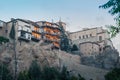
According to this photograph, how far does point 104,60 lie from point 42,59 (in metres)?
20.3

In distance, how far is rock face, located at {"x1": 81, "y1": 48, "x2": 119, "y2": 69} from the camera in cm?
7062

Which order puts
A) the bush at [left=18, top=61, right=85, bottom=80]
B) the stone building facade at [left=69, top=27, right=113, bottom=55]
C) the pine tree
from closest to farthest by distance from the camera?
the bush at [left=18, top=61, right=85, bottom=80] < the stone building facade at [left=69, top=27, right=113, bottom=55] < the pine tree

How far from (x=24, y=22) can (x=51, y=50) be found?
12.2 metres

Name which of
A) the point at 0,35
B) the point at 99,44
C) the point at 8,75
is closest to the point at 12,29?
the point at 0,35

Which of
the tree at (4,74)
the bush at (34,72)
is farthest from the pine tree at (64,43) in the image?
the tree at (4,74)

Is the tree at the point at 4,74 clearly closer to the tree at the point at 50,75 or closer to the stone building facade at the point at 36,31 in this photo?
the tree at the point at 50,75

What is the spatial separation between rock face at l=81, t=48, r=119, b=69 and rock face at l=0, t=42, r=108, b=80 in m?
6.01

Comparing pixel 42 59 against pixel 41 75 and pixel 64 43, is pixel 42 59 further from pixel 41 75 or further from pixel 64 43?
pixel 64 43

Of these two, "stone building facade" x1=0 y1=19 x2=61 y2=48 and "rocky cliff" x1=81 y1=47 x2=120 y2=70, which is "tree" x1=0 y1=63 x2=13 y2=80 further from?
"rocky cliff" x1=81 y1=47 x2=120 y2=70

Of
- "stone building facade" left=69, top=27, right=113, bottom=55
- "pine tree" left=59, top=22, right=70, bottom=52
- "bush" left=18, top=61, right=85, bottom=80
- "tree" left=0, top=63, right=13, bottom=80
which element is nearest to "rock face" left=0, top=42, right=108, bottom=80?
"tree" left=0, top=63, right=13, bottom=80

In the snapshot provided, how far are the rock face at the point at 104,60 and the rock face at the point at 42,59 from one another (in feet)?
19.7

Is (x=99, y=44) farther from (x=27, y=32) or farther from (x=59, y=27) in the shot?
(x=27, y=32)

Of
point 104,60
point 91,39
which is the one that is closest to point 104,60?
point 104,60

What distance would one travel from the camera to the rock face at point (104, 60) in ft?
232
